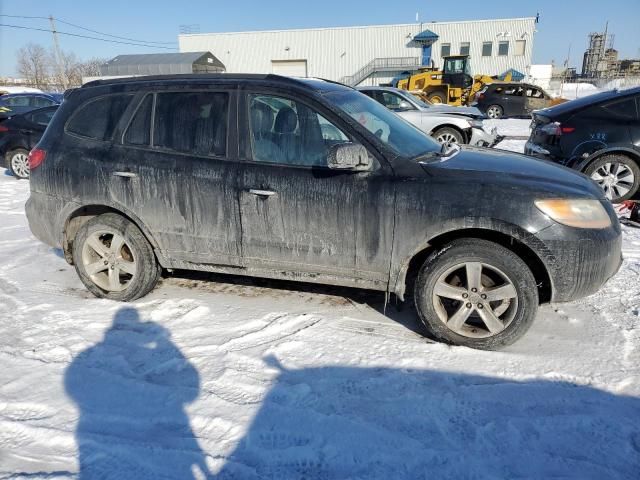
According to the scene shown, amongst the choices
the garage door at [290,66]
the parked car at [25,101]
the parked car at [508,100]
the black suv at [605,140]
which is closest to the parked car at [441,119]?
the black suv at [605,140]

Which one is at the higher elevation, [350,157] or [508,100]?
[508,100]

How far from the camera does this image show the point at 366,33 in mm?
48906

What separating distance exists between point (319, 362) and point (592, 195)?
2.15 metres

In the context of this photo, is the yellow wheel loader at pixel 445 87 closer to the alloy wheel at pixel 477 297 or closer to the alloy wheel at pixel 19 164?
the alloy wheel at pixel 19 164

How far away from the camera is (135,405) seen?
2.57m

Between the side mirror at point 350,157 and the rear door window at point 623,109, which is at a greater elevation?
the rear door window at point 623,109

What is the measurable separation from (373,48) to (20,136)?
45604mm

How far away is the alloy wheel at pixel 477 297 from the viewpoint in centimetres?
294

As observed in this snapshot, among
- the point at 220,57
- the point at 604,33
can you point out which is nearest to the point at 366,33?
the point at 220,57

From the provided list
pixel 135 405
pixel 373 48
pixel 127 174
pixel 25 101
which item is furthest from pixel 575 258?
pixel 373 48

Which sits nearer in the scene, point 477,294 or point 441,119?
point 477,294

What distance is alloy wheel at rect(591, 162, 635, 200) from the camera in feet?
19.6

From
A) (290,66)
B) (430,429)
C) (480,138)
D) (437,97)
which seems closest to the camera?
(430,429)

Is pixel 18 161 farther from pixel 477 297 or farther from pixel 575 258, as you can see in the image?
pixel 575 258
